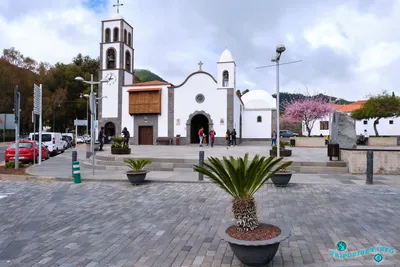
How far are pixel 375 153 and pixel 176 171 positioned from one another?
7.97 m

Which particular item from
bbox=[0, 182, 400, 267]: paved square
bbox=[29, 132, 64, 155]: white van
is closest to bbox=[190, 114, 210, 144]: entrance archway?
bbox=[29, 132, 64, 155]: white van

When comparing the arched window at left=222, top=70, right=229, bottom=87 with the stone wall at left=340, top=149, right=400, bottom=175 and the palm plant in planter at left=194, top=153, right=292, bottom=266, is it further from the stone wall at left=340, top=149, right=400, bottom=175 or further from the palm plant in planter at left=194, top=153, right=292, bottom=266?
the palm plant in planter at left=194, top=153, right=292, bottom=266

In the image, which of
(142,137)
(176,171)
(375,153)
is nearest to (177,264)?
(176,171)

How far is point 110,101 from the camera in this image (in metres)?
35.5

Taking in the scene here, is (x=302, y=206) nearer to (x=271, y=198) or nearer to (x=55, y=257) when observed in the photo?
(x=271, y=198)

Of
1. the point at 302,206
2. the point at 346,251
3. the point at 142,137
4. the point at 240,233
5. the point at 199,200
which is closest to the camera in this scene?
the point at 240,233

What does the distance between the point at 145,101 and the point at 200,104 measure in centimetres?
595

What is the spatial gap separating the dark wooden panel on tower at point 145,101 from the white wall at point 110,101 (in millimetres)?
2158

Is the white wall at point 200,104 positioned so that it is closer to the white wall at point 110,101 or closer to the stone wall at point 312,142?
the white wall at point 110,101

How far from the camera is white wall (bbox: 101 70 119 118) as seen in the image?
35.3m

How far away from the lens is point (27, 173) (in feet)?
42.8

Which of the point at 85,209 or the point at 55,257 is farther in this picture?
the point at 85,209

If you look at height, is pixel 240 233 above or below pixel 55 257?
above

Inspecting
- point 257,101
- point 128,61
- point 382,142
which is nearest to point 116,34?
point 128,61
